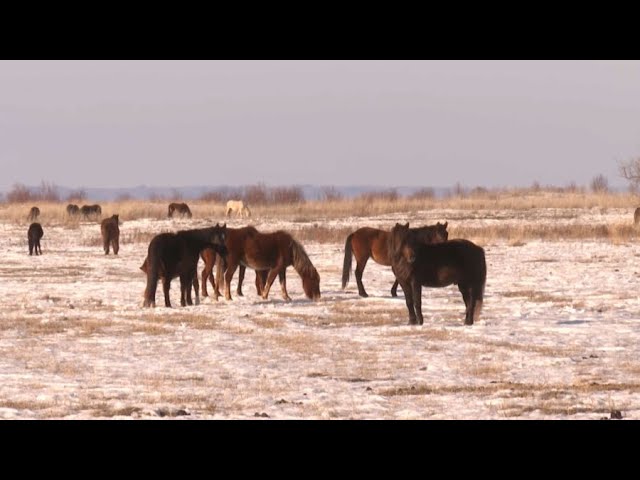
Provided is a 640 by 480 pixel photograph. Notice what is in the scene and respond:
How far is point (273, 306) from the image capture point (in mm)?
18125

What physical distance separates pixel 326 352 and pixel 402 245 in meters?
2.65

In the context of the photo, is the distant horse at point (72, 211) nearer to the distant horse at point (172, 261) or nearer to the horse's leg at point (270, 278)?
the horse's leg at point (270, 278)

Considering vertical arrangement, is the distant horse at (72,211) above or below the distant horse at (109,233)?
above

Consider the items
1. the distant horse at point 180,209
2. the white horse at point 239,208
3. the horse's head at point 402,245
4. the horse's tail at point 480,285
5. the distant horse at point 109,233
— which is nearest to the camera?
the horse's head at point 402,245

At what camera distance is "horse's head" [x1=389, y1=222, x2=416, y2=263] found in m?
15.0

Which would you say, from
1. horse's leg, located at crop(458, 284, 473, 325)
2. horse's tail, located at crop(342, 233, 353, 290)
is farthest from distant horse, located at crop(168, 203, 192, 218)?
horse's leg, located at crop(458, 284, 473, 325)

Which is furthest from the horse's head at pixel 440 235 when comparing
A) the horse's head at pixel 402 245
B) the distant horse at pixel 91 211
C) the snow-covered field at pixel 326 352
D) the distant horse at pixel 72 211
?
the distant horse at pixel 72 211

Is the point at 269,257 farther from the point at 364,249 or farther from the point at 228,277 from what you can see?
the point at 364,249

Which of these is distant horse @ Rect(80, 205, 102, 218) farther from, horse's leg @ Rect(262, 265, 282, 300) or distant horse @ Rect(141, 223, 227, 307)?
distant horse @ Rect(141, 223, 227, 307)

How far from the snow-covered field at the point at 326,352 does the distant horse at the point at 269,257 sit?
0.40 meters

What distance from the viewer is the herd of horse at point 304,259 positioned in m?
15.2

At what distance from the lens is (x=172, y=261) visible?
17609mm
